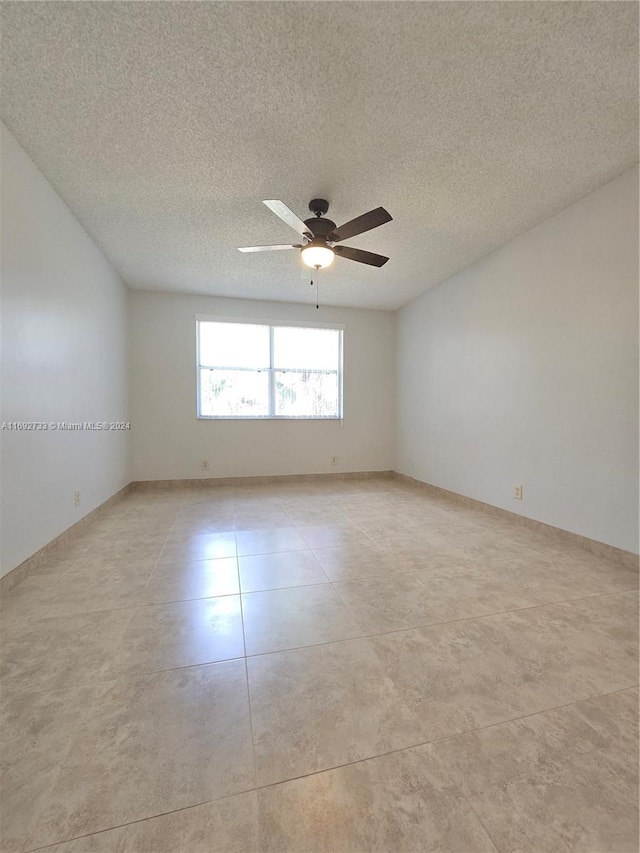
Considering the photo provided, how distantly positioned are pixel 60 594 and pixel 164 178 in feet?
9.01

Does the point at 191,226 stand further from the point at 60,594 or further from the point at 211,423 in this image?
the point at 60,594

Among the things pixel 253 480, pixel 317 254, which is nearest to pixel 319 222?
pixel 317 254

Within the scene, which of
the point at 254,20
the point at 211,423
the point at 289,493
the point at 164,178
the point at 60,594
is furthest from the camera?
the point at 211,423

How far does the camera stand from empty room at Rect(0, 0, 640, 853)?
951mm

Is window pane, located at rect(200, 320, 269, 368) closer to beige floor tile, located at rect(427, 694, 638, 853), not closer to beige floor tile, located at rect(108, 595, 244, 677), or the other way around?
beige floor tile, located at rect(108, 595, 244, 677)

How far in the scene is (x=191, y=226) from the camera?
302cm

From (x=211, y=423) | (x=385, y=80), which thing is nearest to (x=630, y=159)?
(x=385, y=80)

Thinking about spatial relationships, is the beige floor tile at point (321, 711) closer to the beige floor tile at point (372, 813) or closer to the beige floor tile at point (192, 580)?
the beige floor tile at point (372, 813)

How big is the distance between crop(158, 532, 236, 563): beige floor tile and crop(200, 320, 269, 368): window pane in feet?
9.24

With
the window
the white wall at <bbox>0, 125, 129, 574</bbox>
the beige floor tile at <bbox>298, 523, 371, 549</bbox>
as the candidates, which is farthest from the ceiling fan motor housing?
the window

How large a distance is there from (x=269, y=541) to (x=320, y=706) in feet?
5.33

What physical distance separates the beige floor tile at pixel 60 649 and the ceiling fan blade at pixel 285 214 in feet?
8.05

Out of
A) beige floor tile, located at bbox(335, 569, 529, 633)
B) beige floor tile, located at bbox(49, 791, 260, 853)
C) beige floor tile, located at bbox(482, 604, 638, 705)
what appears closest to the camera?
beige floor tile, located at bbox(49, 791, 260, 853)

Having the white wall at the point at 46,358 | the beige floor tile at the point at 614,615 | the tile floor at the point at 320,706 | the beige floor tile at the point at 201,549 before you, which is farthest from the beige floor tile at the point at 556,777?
the white wall at the point at 46,358
